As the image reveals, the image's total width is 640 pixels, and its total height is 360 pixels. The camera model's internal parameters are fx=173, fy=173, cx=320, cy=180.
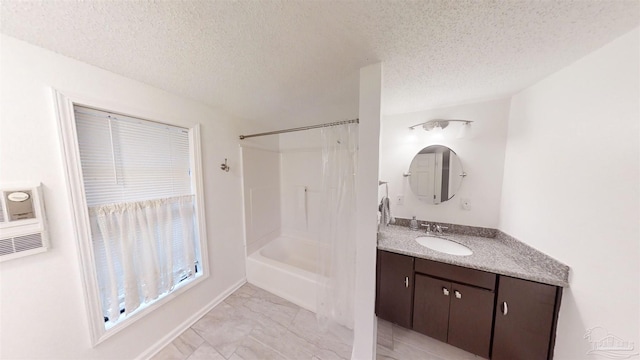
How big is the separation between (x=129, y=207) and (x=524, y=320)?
294 cm

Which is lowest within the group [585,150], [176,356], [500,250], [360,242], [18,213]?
[176,356]

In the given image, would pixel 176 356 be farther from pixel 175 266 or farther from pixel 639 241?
pixel 639 241

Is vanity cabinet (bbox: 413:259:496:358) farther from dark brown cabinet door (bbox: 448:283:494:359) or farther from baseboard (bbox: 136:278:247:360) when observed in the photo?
baseboard (bbox: 136:278:247:360)

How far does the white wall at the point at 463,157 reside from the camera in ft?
5.52

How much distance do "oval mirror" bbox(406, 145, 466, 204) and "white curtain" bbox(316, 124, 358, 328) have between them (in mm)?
857

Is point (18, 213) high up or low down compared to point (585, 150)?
down

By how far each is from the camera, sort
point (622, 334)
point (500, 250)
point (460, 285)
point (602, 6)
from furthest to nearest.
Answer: point (500, 250) < point (460, 285) < point (622, 334) < point (602, 6)

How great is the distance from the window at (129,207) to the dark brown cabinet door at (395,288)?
1.82 m

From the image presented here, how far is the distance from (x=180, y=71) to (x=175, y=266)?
5.44 feet

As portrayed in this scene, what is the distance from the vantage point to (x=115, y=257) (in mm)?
1268

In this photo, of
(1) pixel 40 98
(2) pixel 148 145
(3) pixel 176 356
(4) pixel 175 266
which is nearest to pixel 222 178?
(2) pixel 148 145

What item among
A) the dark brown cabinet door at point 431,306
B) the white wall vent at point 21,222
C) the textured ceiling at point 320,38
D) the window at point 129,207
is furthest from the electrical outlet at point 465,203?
the white wall vent at point 21,222

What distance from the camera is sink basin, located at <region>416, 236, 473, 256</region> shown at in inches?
61.9

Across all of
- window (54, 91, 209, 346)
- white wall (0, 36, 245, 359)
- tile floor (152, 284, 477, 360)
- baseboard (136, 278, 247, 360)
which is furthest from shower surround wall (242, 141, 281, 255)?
white wall (0, 36, 245, 359)
